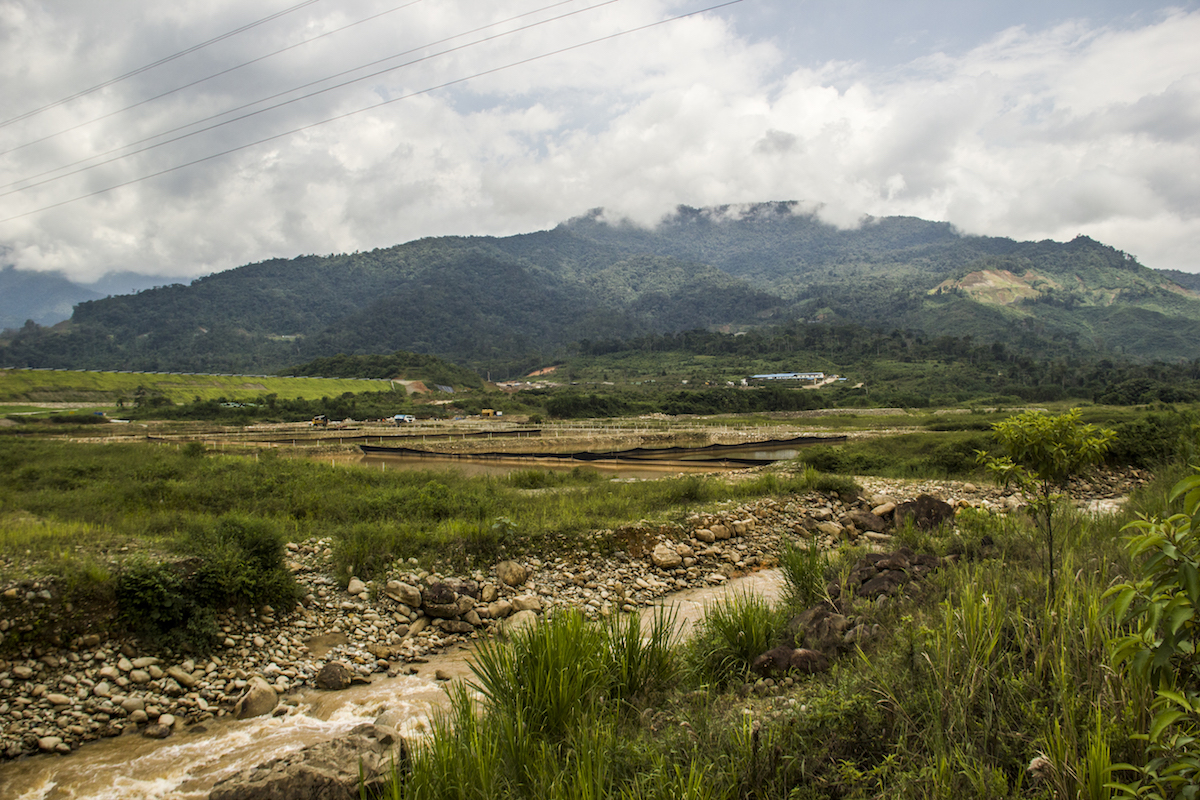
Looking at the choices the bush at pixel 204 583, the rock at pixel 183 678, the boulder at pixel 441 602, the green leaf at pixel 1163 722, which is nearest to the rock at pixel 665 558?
the boulder at pixel 441 602

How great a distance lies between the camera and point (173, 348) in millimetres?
160125

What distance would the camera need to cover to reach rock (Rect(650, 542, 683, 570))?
35.9 ft

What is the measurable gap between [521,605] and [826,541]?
7358 millimetres

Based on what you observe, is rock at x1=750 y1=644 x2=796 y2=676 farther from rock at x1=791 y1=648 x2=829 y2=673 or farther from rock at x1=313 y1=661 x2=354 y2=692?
rock at x1=313 y1=661 x2=354 y2=692

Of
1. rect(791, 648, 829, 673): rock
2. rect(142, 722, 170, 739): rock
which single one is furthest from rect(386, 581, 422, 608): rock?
rect(791, 648, 829, 673): rock

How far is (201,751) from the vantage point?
5602 mm

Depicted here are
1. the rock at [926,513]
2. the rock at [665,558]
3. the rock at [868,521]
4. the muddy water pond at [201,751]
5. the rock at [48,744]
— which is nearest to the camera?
the muddy water pond at [201,751]

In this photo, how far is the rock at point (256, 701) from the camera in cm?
621

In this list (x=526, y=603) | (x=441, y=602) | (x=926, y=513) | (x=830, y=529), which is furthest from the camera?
(x=830, y=529)

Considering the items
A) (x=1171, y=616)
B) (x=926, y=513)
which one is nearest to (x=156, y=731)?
(x=1171, y=616)

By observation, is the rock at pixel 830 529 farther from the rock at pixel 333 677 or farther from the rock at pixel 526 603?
the rock at pixel 333 677

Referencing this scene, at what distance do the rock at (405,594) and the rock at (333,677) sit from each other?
1.56m

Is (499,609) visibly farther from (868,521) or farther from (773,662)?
(868,521)

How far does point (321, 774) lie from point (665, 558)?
773 cm
